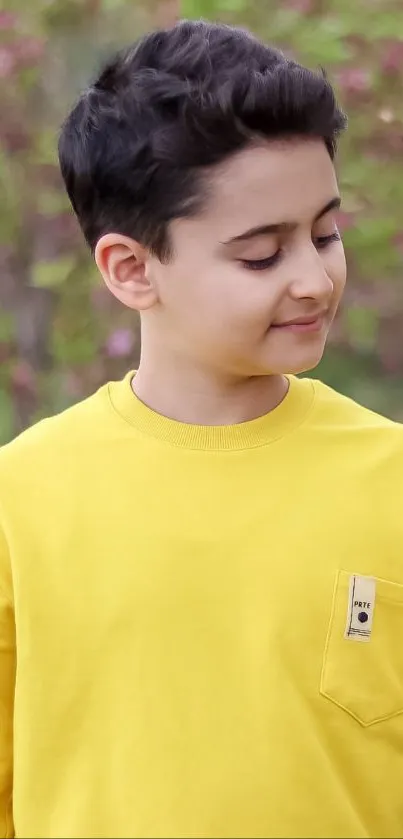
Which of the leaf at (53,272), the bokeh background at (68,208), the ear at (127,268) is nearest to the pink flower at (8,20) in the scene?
the bokeh background at (68,208)

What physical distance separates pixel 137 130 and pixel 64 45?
1264 millimetres

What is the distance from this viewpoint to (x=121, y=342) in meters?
2.29

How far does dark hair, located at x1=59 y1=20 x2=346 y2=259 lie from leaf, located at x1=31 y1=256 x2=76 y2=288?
1.05 m

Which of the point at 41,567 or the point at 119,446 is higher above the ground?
the point at 119,446

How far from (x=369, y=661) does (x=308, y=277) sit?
448 mm

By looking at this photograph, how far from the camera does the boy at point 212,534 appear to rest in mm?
1096

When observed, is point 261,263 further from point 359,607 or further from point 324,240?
point 359,607

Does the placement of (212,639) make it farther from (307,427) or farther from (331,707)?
(307,427)

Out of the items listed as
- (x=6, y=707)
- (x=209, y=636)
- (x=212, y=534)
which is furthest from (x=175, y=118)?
(x=6, y=707)

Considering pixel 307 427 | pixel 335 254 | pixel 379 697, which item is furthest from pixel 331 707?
pixel 335 254

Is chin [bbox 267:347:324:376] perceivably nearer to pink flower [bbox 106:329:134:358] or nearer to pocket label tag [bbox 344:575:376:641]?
pocket label tag [bbox 344:575:376:641]

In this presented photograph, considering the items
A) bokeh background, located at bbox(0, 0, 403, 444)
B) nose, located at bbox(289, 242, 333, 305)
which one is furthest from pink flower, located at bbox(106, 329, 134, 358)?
nose, located at bbox(289, 242, 333, 305)

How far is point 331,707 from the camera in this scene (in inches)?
44.3

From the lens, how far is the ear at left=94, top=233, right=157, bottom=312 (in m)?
1.19
